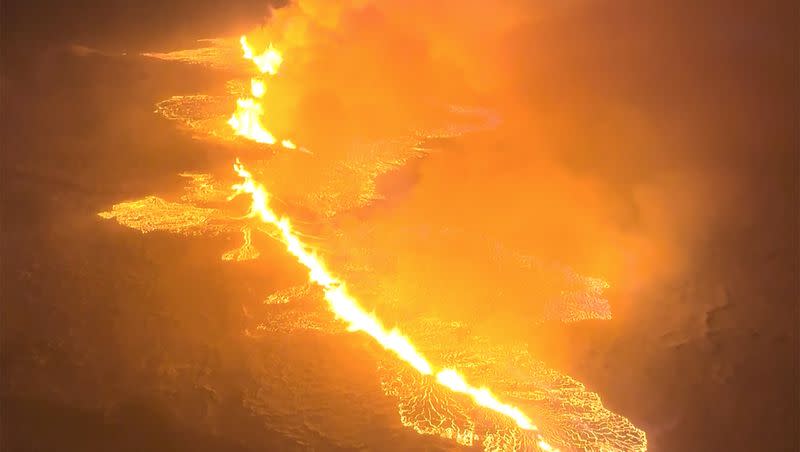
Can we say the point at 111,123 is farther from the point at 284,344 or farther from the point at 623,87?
the point at 623,87

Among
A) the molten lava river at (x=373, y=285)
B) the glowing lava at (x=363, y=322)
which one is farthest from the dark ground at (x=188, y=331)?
the glowing lava at (x=363, y=322)

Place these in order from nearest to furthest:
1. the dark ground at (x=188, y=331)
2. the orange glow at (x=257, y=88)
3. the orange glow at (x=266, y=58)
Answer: the dark ground at (x=188, y=331) → the orange glow at (x=257, y=88) → the orange glow at (x=266, y=58)

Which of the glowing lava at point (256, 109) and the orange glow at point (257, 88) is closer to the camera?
the glowing lava at point (256, 109)

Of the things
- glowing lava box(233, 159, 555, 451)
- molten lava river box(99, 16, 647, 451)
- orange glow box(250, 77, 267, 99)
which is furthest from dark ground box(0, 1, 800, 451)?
orange glow box(250, 77, 267, 99)

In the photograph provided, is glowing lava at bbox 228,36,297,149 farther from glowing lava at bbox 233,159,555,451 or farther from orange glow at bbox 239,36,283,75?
glowing lava at bbox 233,159,555,451

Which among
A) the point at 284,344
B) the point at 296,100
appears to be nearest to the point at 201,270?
the point at 284,344

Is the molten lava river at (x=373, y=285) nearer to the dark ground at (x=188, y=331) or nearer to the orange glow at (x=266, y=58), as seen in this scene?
the dark ground at (x=188, y=331)
